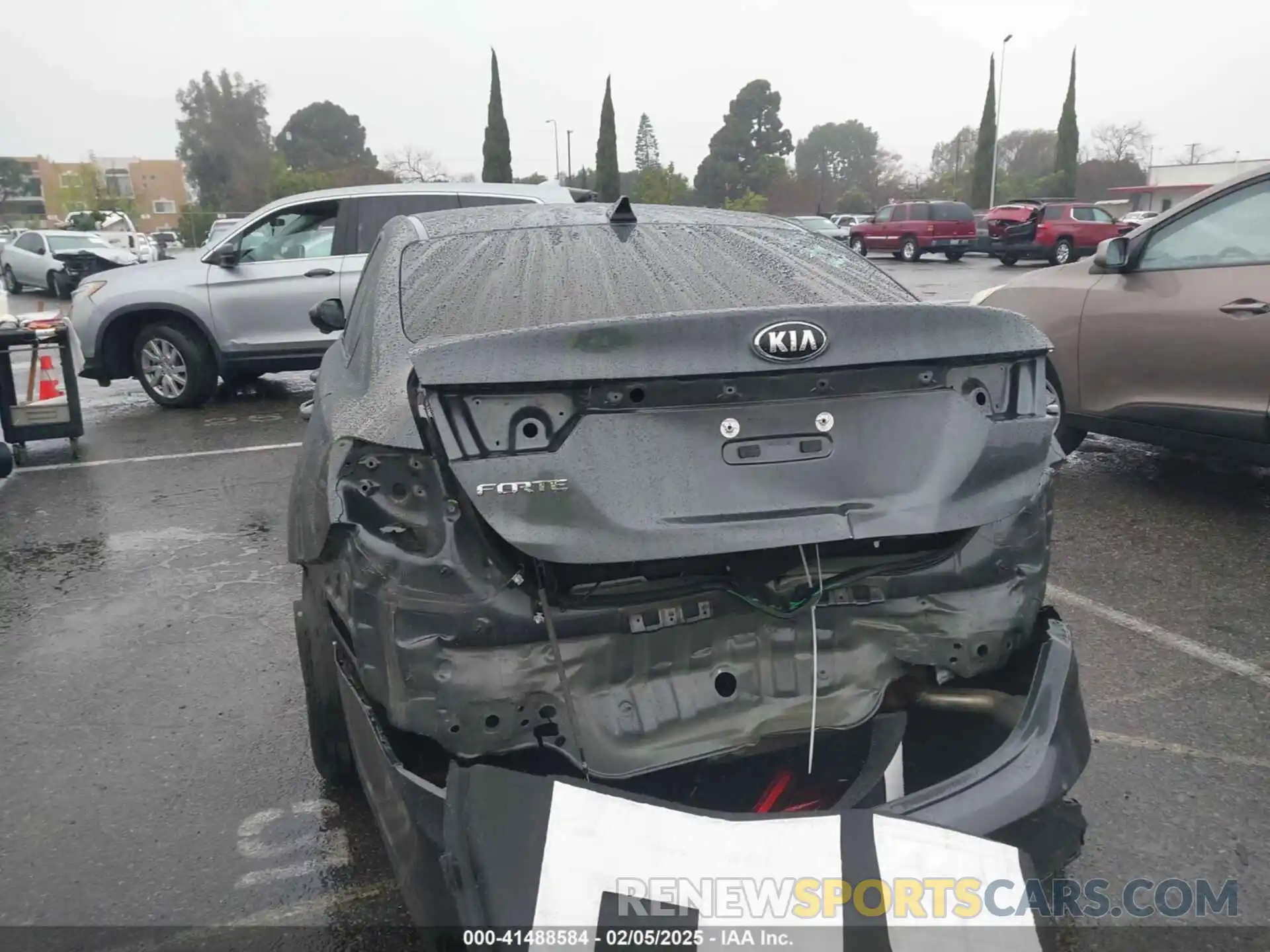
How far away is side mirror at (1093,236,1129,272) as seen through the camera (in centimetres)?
563

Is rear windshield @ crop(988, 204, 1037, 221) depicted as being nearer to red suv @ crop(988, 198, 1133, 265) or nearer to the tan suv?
red suv @ crop(988, 198, 1133, 265)

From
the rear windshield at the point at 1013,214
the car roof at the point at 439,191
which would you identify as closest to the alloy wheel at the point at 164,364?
the car roof at the point at 439,191

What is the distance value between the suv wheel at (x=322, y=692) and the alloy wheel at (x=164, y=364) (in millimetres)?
7417

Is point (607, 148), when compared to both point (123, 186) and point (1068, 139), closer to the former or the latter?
point (1068, 139)

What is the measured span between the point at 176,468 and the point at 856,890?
6.69 m

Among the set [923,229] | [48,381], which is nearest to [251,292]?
[48,381]

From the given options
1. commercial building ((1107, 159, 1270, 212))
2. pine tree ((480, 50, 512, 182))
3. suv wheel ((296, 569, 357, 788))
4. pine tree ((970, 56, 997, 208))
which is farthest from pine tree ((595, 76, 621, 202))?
suv wheel ((296, 569, 357, 788))

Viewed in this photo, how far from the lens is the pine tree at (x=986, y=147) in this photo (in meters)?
54.5

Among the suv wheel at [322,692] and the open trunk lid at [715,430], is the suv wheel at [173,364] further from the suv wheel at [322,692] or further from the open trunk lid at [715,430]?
the open trunk lid at [715,430]

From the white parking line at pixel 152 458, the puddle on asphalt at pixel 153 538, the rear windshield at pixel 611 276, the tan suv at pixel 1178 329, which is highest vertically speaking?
the rear windshield at pixel 611 276

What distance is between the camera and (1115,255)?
5.64 metres

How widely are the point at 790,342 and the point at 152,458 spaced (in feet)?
22.3

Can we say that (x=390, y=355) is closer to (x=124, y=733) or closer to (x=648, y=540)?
(x=648, y=540)

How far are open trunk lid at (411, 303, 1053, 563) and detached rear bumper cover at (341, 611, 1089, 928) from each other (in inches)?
17.1
